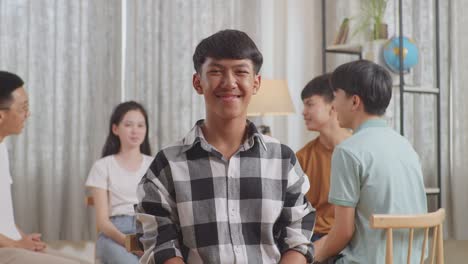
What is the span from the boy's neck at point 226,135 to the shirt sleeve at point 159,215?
4.3 inches

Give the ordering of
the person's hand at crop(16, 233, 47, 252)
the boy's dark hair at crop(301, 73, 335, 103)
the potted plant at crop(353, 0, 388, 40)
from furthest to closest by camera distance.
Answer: the potted plant at crop(353, 0, 388, 40) → the boy's dark hair at crop(301, 73, 335, 103) → the person's hand at crop(16, 233, 47, 252)

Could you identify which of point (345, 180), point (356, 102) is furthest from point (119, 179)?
point (345, 180)

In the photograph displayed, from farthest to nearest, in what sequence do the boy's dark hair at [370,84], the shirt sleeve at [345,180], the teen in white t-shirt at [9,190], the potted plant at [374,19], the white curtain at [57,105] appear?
the white curtain at [57,105] < the potted plant at [374,19] < the teen in white t-shirt at [9,190] < the boy's dark hair at [370,84] < the shirt sleeve at [345,180]

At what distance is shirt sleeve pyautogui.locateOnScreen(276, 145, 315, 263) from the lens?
142 cm

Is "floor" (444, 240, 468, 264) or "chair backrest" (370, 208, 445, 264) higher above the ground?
"chair backrest" (370, 208, 445, 264)

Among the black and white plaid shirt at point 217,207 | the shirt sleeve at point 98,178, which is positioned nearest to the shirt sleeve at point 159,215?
the black and white plaid shirt at point 217,207

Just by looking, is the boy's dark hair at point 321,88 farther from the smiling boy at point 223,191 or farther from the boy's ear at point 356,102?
the smiling boy at point 223,191

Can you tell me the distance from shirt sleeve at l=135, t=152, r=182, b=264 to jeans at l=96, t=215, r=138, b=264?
1.82 m

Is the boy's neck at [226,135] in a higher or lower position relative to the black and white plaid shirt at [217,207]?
higher

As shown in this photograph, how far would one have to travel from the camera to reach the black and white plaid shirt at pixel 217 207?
1377 millimetres

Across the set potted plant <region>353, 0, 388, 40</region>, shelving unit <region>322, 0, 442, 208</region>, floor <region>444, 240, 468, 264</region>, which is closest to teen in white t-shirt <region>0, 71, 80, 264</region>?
shelving unit <region>322, 0, 442, 208</region>

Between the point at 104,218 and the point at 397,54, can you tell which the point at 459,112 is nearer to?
the point at 397,54

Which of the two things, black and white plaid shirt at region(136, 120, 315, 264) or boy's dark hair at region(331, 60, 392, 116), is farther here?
boy's dark hair at region(331, 60, 392, 116)

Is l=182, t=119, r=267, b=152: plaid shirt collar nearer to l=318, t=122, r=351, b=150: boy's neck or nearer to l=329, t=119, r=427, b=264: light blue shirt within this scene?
l=329, t=119, r=427, b=264: light blue shirt
